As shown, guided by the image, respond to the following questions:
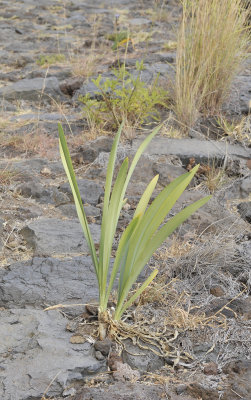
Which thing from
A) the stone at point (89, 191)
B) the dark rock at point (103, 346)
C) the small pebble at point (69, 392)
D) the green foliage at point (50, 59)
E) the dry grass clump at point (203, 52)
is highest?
the dry grass clump at point (203, 52)

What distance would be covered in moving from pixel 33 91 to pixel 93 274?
307 centimetres

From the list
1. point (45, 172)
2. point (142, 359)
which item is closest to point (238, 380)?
point (142, 359)

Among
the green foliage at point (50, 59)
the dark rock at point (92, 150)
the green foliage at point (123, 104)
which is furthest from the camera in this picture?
the green foliage at point (50, 59)

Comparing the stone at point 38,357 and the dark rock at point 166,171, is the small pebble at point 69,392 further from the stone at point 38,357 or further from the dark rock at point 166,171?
the dark rock at point 166,171

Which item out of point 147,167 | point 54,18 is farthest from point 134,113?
point 54,18

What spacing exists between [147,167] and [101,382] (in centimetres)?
206

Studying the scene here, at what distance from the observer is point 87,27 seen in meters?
8.02

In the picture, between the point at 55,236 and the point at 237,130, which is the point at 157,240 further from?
the point at 237,130

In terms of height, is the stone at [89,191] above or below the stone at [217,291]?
below

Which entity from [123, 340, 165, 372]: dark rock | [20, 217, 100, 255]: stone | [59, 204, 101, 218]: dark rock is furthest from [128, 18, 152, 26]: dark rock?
[123, 340, 165, 372]: dark rock

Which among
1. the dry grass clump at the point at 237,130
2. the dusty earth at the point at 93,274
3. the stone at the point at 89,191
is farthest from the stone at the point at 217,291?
the dry grass clump at the point at 237,130

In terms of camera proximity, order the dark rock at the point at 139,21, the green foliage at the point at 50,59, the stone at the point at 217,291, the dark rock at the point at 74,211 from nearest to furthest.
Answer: the stone at the point at 217,291
the dark rock at the point at 74,211
the green foliage at the point at 50,59
the dark rock at the point at 139,21

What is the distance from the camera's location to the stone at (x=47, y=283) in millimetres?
2414

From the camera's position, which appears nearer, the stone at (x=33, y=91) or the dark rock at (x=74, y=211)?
the dark rock at (x=74, y=211)
